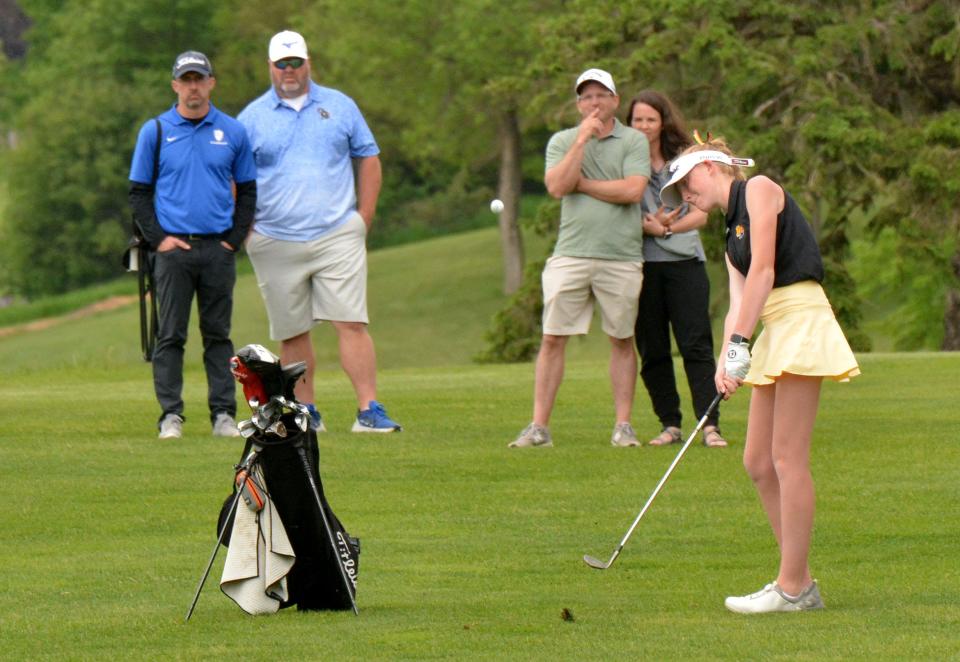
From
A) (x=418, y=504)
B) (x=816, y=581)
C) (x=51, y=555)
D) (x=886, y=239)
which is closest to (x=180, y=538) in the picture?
(x=51, y=555)

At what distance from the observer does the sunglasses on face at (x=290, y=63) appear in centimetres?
1116

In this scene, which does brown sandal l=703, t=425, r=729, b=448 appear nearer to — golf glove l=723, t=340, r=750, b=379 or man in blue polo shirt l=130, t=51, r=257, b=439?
man in blue polo shirt l=130, t=51, r=257, b=439

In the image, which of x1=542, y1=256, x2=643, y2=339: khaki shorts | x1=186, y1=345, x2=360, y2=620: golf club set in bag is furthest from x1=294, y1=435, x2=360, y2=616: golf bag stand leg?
x1=542, y1=256, x2=643, y2=339: khaki shorts

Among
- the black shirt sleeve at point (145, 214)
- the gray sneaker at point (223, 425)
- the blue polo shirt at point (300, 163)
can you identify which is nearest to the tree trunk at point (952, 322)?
the blue polo shirt at point (300, 163)

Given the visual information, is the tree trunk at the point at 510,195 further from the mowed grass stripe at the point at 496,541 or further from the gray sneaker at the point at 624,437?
the gray sneaker at the point at 624,437

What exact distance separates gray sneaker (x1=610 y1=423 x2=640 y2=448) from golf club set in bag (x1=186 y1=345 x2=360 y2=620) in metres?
4.53

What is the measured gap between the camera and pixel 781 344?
6406 mm

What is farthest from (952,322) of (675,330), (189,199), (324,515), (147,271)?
(324,515)

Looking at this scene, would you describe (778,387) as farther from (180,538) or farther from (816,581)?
(180,538)

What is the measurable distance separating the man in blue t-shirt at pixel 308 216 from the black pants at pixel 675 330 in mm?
1616

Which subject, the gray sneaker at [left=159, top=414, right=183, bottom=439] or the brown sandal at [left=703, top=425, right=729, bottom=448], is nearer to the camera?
the brown sandal at [left=703, top=425, right=729, bottom=448]

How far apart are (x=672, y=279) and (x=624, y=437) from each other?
0.94 meters

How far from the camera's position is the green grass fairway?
238 inches

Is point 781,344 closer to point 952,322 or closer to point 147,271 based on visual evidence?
point 147,271
